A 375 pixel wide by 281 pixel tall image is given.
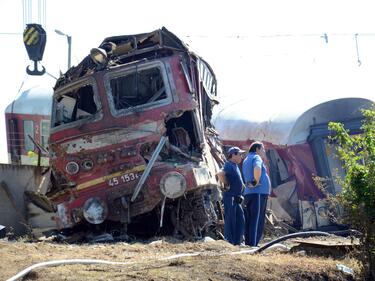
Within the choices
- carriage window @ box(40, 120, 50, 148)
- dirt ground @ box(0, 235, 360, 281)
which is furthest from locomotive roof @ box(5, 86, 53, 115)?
dirt ground @ box(0, 235, 360, 281)

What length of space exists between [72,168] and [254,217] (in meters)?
2.64

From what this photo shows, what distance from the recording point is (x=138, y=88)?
35.1ft

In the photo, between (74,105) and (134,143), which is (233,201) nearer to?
(134,143)

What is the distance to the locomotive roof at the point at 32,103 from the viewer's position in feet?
72.8

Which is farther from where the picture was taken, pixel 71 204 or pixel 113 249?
pixel 71 204

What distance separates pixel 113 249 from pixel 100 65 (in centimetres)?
332

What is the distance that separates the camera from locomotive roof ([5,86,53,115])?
2219 cm

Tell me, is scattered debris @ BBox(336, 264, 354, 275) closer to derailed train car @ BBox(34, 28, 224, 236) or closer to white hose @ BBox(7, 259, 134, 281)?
white hose @ BBox(7, 259, 134, 281)

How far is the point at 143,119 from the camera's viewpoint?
10.2m

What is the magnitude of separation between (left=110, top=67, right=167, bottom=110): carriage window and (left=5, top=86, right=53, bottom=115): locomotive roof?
1171 cm

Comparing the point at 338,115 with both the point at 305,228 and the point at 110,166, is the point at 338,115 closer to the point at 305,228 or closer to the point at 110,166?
the point at 305,228

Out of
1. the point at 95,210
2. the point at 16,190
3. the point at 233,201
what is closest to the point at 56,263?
the point at 95,210

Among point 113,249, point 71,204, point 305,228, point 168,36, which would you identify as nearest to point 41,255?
point 113,249

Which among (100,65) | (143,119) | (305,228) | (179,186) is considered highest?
(100,65)
